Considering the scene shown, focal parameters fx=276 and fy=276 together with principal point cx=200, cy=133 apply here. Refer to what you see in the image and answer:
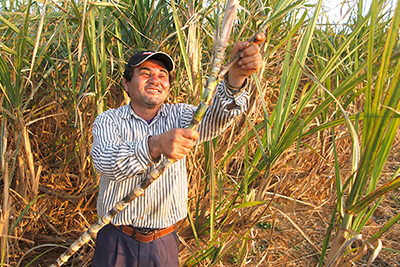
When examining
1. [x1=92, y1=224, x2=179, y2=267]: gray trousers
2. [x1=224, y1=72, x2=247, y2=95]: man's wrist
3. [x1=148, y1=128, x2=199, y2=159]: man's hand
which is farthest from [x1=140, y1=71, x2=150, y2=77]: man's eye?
[x1=92, y1=224, x2=179, y2=267]: gray trousers

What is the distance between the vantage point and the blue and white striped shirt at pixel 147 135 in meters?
1.18

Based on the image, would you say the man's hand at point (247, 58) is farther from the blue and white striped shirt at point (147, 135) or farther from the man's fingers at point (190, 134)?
the man's fingers at point (190, 134)

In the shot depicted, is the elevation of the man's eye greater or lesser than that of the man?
greater

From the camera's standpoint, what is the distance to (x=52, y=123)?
210 centimetres

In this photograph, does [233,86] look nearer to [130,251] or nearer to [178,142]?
[178,142]

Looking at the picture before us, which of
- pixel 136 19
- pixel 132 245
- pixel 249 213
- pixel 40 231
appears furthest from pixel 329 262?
pixel 40 231

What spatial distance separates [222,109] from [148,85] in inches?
16.7

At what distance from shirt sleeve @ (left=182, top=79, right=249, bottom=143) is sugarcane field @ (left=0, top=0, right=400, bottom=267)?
19 millimetres

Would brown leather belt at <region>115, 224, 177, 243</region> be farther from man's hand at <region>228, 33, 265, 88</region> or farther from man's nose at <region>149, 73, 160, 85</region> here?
man's hand at <region>228, 33, 265, 88</region>

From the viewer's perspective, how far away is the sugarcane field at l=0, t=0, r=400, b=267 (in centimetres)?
99

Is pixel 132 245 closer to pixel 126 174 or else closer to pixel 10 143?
pixel 126 174

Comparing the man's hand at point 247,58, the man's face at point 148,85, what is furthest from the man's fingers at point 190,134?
the man's face at point 148,85

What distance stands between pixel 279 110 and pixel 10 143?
1787 millimetres

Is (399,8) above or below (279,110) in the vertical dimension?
above
